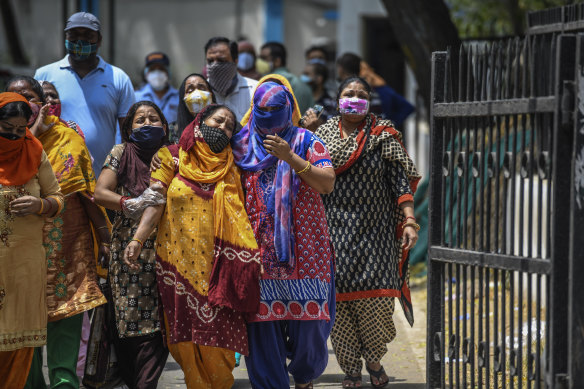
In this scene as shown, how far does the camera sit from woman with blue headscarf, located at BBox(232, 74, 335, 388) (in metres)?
5.10

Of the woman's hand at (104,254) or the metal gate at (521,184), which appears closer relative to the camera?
the metal gate at (521,184)

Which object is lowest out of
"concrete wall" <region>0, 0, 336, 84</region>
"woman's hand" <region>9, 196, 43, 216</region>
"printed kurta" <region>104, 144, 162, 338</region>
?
"printed kurta" <region>104, 144, 162, 338</region>

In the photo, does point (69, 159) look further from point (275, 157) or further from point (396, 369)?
point (396, 369)

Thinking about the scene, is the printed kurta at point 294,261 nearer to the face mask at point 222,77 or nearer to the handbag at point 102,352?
the handbag at point 102,352

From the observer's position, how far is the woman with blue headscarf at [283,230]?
16.7ft

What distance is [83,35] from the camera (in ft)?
22.5

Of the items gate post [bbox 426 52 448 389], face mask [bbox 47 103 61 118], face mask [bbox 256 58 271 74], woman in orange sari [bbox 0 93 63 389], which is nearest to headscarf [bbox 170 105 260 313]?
woman in orange sari [bbox 0 93 63 389]

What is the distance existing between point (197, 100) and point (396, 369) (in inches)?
87.1

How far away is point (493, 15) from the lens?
1479 centimetres

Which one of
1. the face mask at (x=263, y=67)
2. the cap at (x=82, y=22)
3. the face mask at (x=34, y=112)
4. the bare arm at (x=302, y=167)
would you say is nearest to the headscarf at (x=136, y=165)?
the face mask at (x=34, y=112)

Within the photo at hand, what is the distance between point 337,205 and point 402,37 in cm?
393

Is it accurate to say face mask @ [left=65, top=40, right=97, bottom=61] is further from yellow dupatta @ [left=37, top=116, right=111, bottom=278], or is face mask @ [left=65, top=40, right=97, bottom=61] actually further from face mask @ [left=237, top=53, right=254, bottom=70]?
face mask @ [left=237, top=53, right=254, bottom=70]

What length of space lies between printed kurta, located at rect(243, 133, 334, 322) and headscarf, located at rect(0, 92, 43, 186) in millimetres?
1119

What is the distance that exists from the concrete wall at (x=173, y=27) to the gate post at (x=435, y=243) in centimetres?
1903
